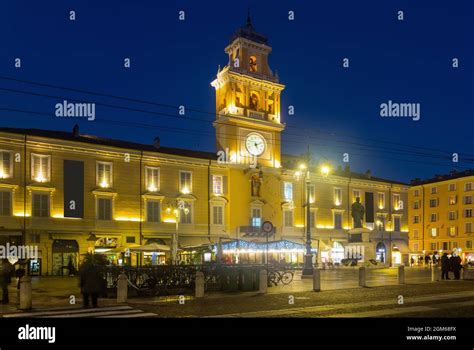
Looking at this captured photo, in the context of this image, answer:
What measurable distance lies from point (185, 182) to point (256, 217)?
8.27 meters

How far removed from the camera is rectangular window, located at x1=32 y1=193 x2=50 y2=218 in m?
39.2

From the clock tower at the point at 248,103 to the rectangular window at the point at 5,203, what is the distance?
19990 mm

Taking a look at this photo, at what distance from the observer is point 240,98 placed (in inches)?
2050

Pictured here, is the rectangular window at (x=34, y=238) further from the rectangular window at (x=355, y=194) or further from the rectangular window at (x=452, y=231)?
the rectangular window at (x=452, y=231)

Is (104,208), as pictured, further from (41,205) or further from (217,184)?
(217,184)

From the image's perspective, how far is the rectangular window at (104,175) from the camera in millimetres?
42562

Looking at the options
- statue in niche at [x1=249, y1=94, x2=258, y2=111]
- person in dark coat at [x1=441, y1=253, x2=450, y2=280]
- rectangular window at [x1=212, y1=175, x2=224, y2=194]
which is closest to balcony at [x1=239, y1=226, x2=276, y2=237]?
rectangular window at [x1=212, y1=175, x2=224, y2=194]

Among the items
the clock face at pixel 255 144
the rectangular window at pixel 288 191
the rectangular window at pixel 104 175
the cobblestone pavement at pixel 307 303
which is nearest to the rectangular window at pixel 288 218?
the rectangular window at pixel 288 191

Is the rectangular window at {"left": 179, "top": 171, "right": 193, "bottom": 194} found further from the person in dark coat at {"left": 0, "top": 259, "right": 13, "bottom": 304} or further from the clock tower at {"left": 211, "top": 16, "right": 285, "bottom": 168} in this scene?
the person in dark coat at {"left": 0, "top": 259, "right": 13, "bottom": 304}

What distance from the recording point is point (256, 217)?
51.6 m

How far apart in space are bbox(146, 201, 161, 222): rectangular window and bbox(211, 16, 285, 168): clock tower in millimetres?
9373

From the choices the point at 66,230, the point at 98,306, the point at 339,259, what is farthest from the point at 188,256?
the point at 98,306
